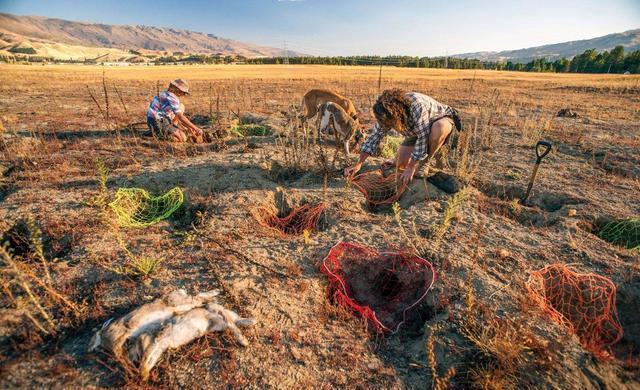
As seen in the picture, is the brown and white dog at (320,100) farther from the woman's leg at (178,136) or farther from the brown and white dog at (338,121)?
the woman's leg at (178,136)

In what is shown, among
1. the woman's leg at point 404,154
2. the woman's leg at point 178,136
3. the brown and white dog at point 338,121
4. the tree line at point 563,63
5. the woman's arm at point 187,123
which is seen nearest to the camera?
the woman's leg at point 404,154

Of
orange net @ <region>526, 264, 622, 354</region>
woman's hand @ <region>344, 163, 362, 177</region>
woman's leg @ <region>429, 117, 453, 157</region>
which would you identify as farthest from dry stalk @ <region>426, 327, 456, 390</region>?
woman's hand @ <region>344, 163, 362, 177</region>

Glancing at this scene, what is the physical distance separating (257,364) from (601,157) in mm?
8123

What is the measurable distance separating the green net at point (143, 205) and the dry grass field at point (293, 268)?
153 mm

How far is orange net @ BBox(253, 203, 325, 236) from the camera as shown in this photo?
3930 mm

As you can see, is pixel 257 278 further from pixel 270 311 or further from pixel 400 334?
pixel 400 334

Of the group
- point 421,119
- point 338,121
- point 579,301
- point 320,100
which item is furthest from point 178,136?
point 579,301

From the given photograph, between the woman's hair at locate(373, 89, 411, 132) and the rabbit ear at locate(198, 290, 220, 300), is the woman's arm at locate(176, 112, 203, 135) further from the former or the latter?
the rabbit ear at locate(198, 290, 220, 300)

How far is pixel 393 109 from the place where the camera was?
384 centimetres

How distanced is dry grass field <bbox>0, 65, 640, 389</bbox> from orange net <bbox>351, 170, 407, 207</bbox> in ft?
0.69

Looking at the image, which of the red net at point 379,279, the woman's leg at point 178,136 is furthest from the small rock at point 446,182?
the woman's leg at point 178,136

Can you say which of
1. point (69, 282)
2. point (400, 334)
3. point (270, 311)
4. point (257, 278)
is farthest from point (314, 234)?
point (69, 282)

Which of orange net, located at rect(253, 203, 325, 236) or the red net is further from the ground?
orange net, located at rect(253, 203, 325, 236)

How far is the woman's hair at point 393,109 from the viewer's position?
3.84 metres
